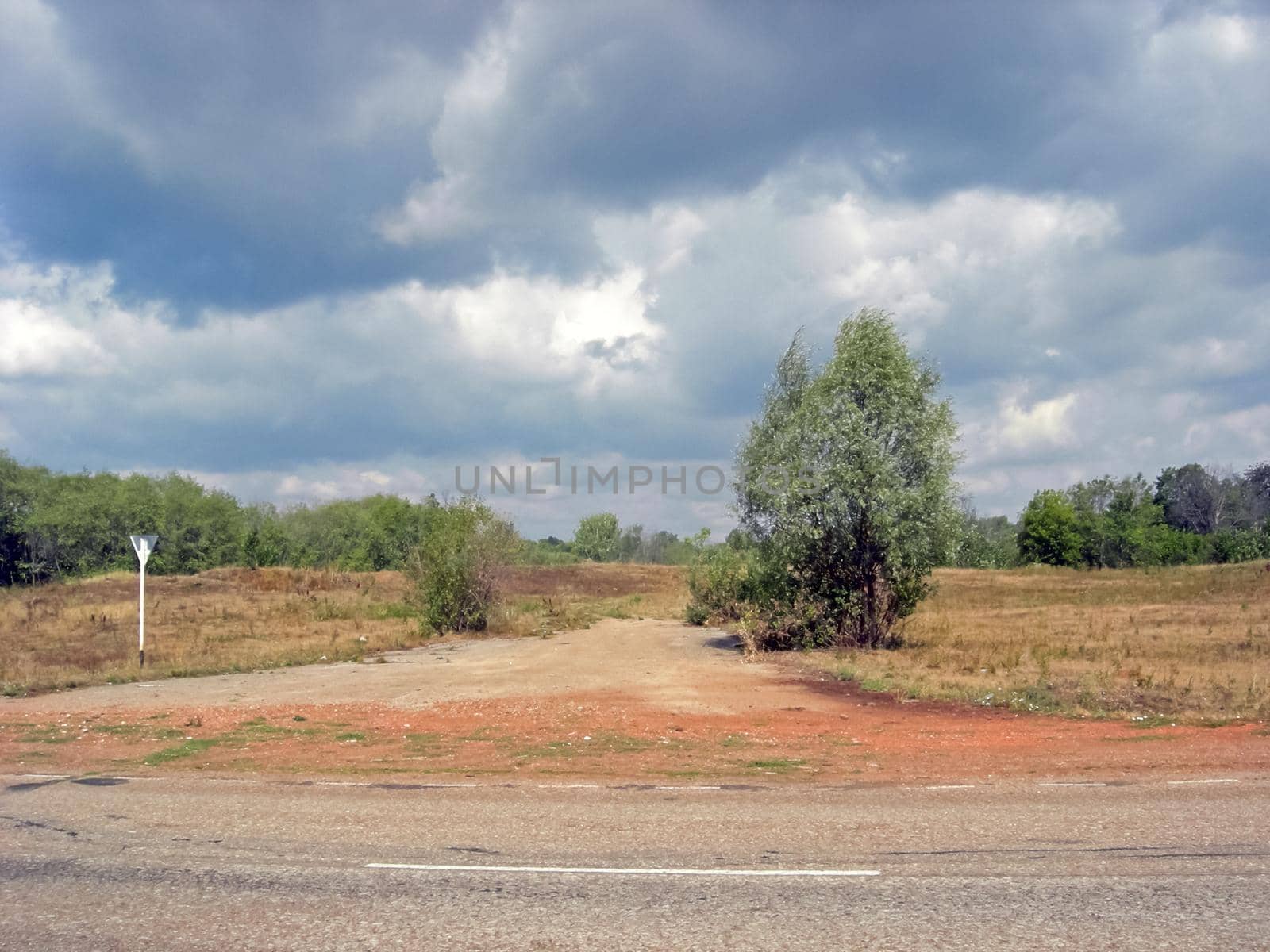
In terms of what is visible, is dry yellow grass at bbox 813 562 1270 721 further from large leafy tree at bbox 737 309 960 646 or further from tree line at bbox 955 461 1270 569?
tree line at bbox 955 461 1270 569

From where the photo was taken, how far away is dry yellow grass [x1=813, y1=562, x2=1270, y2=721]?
17953 millimetres

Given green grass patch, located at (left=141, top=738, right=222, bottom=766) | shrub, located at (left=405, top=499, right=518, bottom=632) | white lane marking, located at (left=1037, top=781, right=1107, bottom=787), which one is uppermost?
shrub, located at (left=405, top=499, right=518, bottom=632)

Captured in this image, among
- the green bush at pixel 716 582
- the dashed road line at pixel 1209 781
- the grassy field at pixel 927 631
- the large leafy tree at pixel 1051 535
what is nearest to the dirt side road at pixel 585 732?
the dashed road line at pixel 1209 781

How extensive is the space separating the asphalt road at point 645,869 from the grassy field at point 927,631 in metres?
9.66

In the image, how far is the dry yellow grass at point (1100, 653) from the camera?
18.0 metres

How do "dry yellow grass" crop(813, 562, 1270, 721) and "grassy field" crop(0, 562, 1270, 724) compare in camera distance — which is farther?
"grassy field" crop(0, 562, 1270, 724)

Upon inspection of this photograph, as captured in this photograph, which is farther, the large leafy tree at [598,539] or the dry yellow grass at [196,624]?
the large leafy tree at [598,539]

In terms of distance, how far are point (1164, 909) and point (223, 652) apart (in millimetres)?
30000

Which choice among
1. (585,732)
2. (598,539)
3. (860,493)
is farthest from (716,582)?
(598,539)

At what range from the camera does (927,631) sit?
113ft

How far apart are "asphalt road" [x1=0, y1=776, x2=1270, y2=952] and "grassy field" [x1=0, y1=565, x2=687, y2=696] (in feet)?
55.3

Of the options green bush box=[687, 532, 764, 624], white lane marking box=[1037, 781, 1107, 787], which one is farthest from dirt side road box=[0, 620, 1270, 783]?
green bush box=[687, 532, 764, 624]

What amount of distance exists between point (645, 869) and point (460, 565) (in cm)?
3036

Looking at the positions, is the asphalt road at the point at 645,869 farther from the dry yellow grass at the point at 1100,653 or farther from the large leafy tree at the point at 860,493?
the large leafy tree at the point at 860,493
